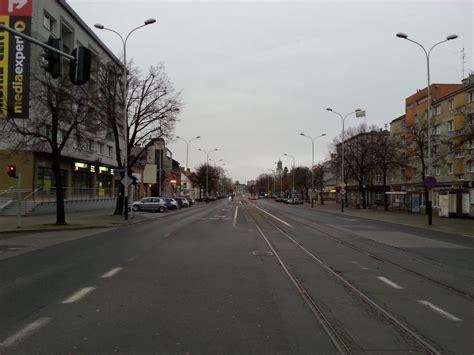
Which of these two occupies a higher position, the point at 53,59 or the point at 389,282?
the point at 53,59

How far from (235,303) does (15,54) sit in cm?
3508

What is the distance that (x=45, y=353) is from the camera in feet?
15.7

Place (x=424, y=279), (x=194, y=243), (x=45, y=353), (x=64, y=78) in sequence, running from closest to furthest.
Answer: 1. (x=45, y=353)
2. (x=424, y=279)
3. (x=194, y=243)
4. (x=64, y=78)

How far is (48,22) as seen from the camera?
1516 inches

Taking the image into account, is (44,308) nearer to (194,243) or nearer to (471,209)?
(194,243)

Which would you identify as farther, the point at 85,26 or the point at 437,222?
the point at 85,26

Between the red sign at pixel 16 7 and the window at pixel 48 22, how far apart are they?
1971 millimetres

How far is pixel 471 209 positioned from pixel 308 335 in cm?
3676

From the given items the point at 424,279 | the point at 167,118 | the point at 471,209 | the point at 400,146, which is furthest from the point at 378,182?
the point at 424,279

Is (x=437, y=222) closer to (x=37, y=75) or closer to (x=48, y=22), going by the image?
(x=37, y=75)

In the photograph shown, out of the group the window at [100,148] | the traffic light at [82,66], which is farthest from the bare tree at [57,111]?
the window at [100,148]

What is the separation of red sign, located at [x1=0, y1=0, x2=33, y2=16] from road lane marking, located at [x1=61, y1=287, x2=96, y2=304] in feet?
113

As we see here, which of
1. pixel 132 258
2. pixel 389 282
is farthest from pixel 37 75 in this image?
pixel 389 282

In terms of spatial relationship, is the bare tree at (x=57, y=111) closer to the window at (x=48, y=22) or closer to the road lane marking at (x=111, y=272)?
the road lane marking at (x=111, y=272)
